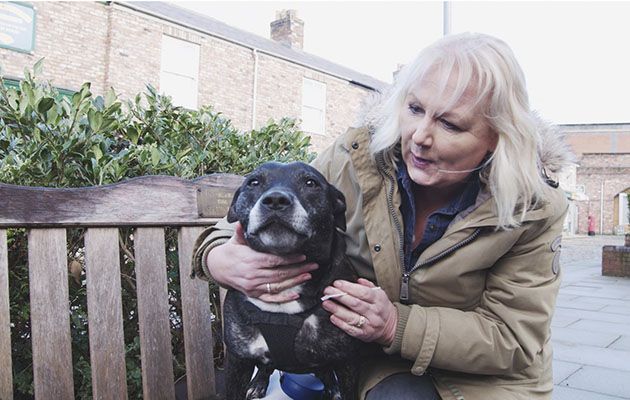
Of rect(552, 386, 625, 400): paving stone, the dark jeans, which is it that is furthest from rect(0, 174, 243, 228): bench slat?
rect(552, 386, 625, 400): paving stone

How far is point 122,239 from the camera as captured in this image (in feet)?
8.03

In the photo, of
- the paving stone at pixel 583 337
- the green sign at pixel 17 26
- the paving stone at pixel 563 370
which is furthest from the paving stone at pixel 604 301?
the green sign at pixel 17 26

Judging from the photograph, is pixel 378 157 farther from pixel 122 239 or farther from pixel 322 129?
pixel 322 129

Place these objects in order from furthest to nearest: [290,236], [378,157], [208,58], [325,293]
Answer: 1. [208,58]
2. [378,157]
3. [325,293]
4. [290,236]

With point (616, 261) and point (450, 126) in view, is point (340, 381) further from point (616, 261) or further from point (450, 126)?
point (616, 261)

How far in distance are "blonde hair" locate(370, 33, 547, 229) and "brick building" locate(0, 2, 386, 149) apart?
707 cm

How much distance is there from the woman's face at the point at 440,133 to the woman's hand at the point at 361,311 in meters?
0.47

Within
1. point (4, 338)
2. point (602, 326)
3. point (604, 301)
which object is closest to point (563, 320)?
point (602, 326)

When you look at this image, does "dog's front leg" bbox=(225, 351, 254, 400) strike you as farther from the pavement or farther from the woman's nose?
the pavement

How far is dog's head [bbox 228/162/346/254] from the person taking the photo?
1608mm

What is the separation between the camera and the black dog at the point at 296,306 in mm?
1664

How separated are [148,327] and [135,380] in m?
0.45

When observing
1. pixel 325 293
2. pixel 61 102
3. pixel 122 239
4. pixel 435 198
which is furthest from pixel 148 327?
pixel 435 198

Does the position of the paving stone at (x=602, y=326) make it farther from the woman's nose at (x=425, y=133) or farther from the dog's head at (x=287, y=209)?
the dog's head at (x=287, y=209)
